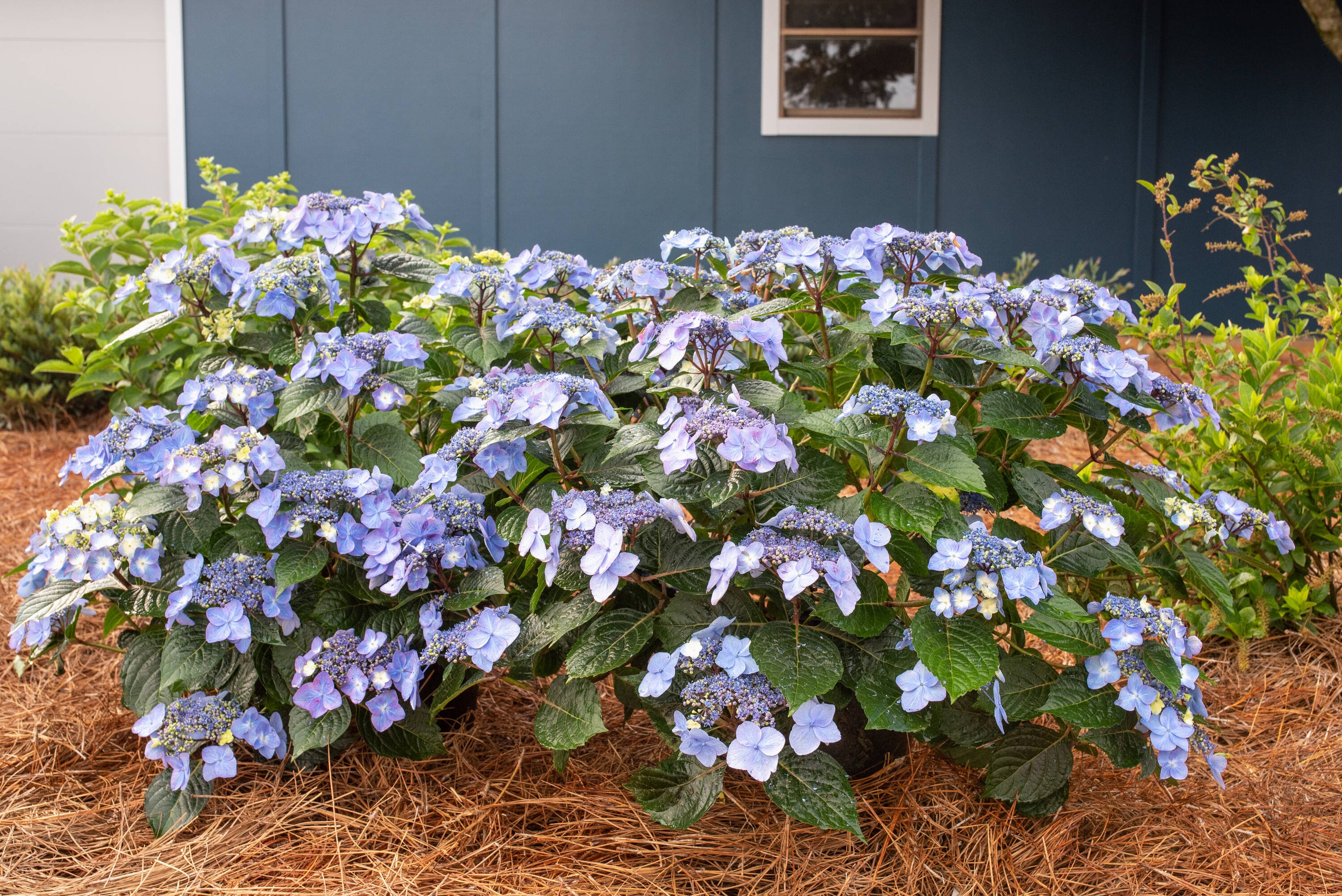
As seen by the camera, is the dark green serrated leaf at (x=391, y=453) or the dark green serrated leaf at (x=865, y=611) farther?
the dark green serrated leaf at (x=391, y=453)

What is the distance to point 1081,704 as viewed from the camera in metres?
1.09

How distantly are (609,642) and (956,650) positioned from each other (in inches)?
15.5

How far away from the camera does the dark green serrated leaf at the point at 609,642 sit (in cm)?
104

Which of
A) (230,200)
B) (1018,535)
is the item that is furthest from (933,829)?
(230,200)

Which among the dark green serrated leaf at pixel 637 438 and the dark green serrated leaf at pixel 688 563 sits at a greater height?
the dark green serrated leaf at pixel 637 438

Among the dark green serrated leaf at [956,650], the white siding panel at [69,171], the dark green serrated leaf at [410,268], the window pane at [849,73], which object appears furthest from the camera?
the white siding panel at [69,171]

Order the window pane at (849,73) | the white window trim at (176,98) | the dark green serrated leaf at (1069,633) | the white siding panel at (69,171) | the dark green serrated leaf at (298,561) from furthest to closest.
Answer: the white siding panel at (69,171) → the window pane at (849,73) → the white window trim at (176,98) → the dark green serrated leaf at (298,561) → the dark green serrated leaf at (1069,633)

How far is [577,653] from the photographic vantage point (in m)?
1.06

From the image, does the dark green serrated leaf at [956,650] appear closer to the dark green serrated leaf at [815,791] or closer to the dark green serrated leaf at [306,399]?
the dark green serrated leaf at [815,791]

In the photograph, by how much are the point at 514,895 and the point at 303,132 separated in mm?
5643

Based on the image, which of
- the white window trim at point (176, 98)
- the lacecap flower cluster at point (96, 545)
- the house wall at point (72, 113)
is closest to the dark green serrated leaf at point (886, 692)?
the lacecap flower cluster at point (96, 545)

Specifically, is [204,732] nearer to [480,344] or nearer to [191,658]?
[191,658]

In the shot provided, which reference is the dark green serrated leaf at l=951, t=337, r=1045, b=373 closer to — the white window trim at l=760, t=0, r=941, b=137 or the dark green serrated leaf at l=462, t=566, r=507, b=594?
the dark green serrated leaf at l=462, t=566, r=507, b=594

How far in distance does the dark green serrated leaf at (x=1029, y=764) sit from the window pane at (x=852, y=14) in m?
5.36
